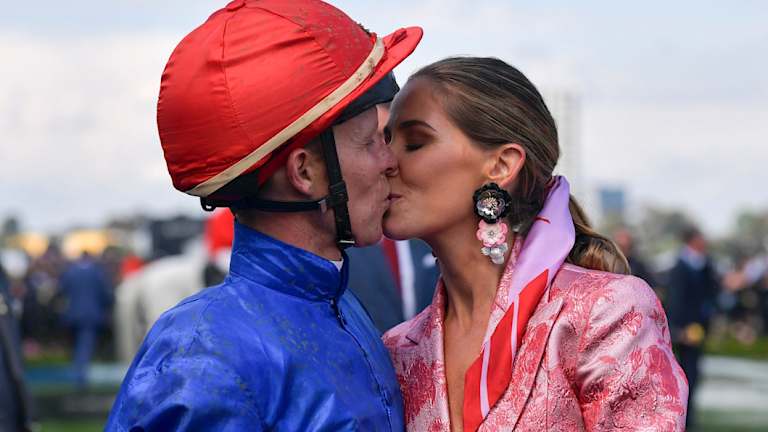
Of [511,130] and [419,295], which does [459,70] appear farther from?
[419,295]

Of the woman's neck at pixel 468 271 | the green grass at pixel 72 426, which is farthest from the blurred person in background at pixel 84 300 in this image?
the woman's neck at pixel 468 271

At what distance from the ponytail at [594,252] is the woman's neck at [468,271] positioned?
17 cm

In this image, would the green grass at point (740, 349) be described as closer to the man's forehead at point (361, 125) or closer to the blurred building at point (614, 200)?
→ the man's forehead at point (361, 125)

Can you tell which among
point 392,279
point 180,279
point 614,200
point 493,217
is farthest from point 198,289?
point 614,200

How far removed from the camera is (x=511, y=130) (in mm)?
2602

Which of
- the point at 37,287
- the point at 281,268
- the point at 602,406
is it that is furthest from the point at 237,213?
the point at 37,287

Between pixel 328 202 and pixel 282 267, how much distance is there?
0.15 metres

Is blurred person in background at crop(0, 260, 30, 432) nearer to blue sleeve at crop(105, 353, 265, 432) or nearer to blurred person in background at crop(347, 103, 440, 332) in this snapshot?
blurred person in background at crop(347, 103, 440, 332)

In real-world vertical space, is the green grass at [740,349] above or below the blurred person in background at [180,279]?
below

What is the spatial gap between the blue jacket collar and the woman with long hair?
1.03 ft

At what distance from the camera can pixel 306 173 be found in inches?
90.2

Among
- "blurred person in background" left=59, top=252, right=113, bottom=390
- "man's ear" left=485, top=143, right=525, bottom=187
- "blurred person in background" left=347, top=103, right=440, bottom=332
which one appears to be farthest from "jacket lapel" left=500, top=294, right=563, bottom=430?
"blurred person in background" left=59, top=252, right=113, bottom=390

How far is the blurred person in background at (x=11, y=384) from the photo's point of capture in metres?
4.07

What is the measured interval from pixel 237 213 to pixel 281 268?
159 millimetres
